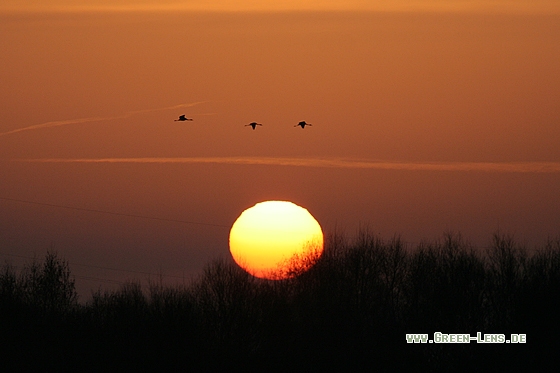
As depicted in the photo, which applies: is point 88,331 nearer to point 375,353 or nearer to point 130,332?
point 130,332

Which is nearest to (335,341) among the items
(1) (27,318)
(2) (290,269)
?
(2) (290,269)

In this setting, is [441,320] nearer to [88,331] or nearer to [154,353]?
[154,353]

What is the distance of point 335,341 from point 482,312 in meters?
9.45

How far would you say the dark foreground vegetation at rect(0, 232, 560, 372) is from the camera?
62938 millimetres

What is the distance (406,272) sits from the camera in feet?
244

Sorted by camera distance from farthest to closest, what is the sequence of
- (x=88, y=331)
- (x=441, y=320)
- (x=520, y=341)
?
1. (x=88, y=331)
2. (x=441, y=320)
3. (x=520, y=341)

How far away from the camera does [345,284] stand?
71.8m

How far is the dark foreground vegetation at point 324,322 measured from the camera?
6294 centimetres

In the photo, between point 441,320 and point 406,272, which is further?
point 406,272

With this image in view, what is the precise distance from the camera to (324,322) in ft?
217

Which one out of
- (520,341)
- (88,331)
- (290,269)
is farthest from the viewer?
(290,269)

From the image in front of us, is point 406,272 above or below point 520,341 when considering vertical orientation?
above

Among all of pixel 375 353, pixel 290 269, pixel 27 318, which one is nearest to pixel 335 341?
pixel 375 353

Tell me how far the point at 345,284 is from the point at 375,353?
9.75m
